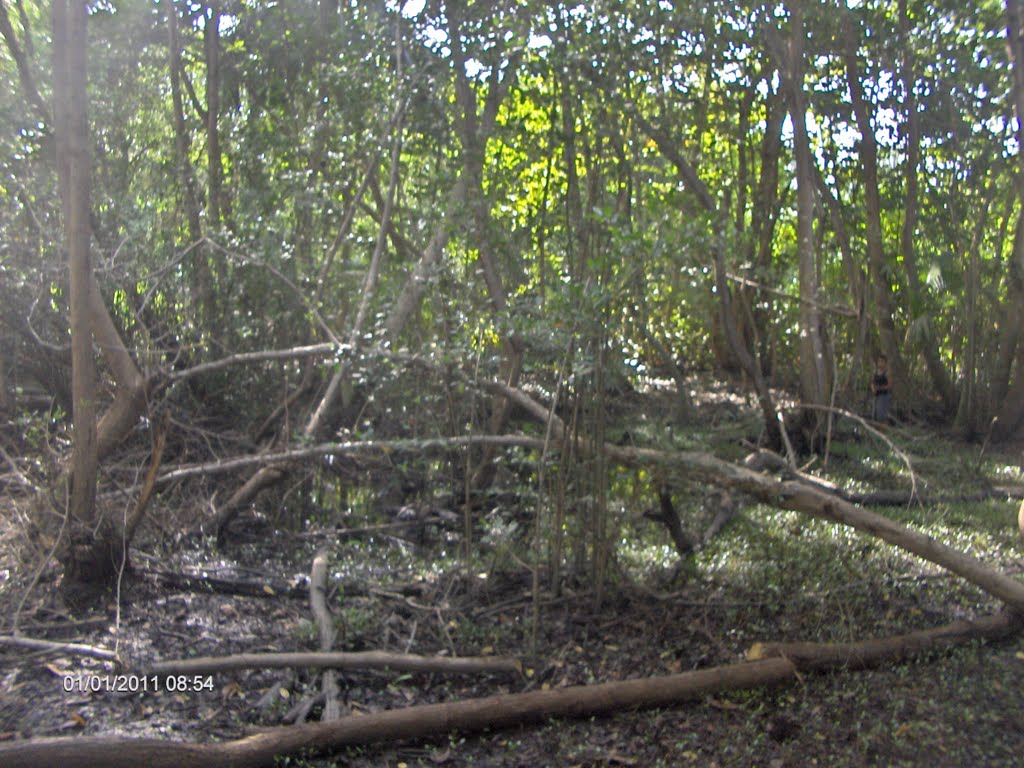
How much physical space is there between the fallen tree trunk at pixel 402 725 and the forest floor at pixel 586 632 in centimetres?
8

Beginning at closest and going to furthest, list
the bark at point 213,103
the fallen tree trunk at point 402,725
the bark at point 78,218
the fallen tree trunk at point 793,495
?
the fallen tree trunk at point 402,725, the fallen tree trunk at point 793,495, the bark at point 78,218, the bark at point 213,103

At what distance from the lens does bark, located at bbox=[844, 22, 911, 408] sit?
40.4ft

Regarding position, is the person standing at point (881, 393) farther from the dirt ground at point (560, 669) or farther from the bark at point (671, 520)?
the bark at point (671, 520)

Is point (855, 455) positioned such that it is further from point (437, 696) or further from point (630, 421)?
point (437, 696)

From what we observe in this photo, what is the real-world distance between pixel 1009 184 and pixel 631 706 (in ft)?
37.0

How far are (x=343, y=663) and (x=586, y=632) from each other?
156 cm

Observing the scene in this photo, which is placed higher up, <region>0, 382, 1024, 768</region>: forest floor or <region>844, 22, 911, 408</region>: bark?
<region>844, 22, 911, 408</region>: bark

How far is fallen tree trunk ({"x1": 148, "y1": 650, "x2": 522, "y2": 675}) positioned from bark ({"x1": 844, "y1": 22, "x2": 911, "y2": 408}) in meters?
8.62

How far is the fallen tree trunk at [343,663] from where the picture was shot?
5.17 meters

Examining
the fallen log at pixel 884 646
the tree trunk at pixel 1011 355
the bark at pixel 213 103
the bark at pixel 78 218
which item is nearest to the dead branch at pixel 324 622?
the bark at pixel 78 218

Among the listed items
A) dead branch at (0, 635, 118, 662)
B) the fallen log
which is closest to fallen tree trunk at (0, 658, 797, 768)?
the fallen log

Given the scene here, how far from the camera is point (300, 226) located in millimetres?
9477

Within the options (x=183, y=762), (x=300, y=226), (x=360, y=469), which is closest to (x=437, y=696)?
(x=183, y=762)

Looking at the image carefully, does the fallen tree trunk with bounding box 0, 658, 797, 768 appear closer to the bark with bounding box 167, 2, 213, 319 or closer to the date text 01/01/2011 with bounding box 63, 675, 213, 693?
the date text 01/01/2011 with bounding box 63, 675, 213, 693
